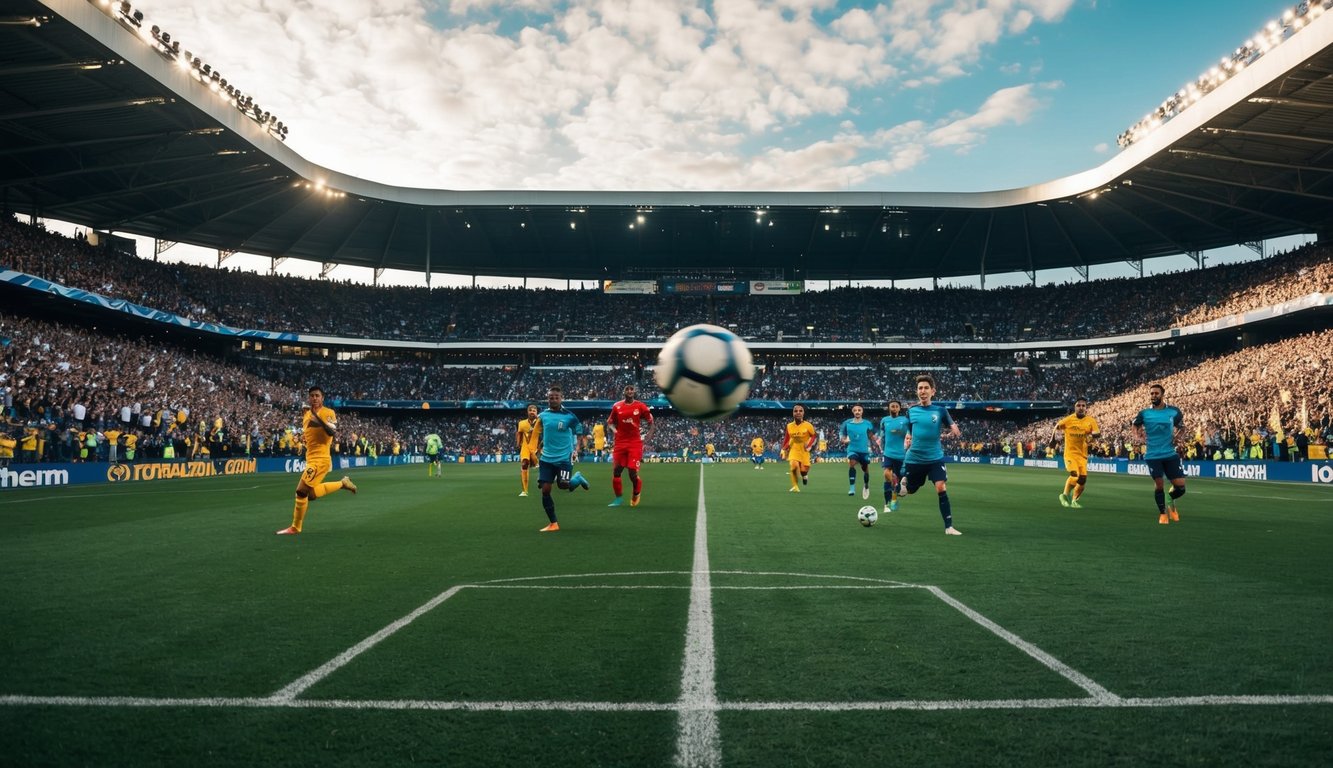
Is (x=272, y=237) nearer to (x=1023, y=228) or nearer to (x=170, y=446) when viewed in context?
(x=170, y=446)

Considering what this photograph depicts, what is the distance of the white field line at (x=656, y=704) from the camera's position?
156 inches

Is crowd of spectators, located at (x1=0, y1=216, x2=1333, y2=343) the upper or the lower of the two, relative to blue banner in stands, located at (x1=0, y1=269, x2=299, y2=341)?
upper

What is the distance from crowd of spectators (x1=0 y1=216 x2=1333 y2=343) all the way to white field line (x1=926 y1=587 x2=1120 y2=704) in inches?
2031

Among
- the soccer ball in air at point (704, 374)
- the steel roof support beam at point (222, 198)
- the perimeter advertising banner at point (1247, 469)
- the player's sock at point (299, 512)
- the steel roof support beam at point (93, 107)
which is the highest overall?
the steel roof support beam at point (222, 198)

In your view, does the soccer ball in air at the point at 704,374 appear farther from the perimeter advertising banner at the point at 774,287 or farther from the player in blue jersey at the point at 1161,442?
the perimeter advertising banner at the point at 774,287

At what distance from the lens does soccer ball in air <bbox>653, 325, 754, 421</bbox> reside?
23.4 ft

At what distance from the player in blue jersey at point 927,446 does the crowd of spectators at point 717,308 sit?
4626cm

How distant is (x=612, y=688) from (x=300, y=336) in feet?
188

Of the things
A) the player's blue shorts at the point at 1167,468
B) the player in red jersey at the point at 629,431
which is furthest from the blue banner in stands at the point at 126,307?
the player's blue shorts at the point at 1167,468

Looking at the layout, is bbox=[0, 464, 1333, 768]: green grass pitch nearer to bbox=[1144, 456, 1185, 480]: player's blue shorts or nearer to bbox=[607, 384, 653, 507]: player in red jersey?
bbox=[1144, 456, 1185, 480]: player's blue shorts

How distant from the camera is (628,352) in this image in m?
64.8

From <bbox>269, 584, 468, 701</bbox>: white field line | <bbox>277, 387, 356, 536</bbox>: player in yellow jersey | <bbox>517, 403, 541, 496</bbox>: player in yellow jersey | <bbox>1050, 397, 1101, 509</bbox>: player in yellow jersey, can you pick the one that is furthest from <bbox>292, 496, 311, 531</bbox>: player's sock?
<bbox>1050, 397, 1101, 509</bbox>: player in yellow jersey

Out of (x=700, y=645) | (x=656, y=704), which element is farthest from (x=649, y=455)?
(x=656, y=704)

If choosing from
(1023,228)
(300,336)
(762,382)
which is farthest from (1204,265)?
(300,336)
